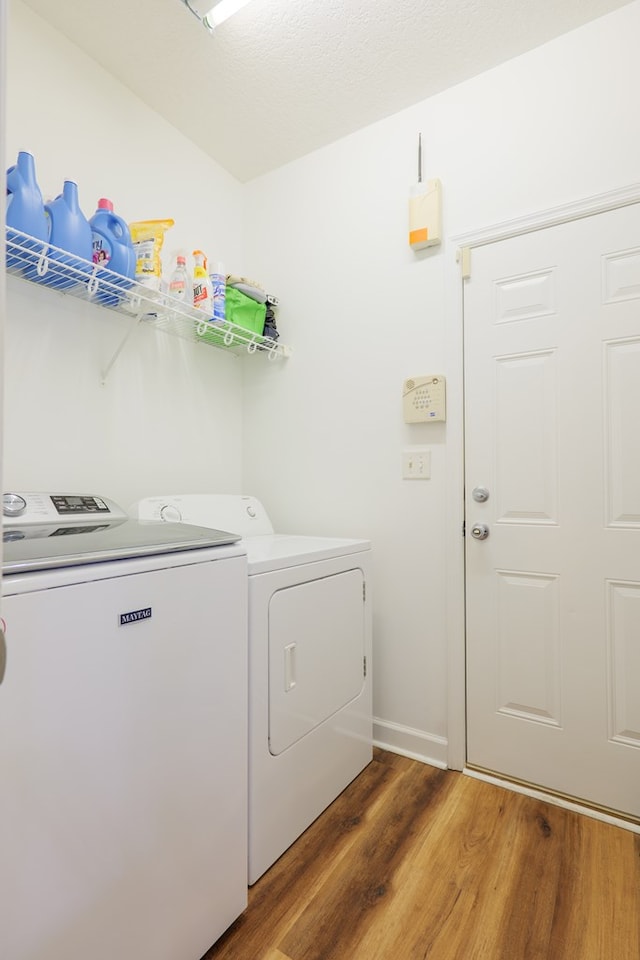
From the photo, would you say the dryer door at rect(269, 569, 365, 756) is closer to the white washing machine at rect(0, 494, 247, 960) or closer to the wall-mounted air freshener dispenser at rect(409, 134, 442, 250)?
the white washing machine at rect(0, 494, 247, 960)

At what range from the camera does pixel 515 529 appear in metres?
1.74

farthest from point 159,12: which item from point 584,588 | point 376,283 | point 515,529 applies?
point 584,588

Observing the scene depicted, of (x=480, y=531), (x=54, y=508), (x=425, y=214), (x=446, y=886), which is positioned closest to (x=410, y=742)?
(x=446, y=886)

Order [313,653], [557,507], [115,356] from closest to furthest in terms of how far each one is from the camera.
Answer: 1. [313,653]
2. [557,507]
3. [115,356]

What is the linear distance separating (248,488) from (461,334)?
128cm

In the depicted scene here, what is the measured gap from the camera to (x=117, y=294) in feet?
5.48

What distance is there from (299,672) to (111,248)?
1494 millimetres

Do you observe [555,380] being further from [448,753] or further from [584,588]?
[448,753]

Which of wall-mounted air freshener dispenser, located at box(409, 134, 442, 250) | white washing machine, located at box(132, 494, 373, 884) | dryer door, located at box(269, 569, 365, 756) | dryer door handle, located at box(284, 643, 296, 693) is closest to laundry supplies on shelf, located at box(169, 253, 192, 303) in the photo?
white washing machine, located at box(132, 494, 373, 884)

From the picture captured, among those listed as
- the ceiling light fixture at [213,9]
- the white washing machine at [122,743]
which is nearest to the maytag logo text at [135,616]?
the white washing machine at [122,743]

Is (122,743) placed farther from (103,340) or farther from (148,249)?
(148,249)

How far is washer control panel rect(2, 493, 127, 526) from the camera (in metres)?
1.28

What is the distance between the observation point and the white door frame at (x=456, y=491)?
1.81 metres

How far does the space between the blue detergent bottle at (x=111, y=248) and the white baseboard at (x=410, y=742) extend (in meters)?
1.99
